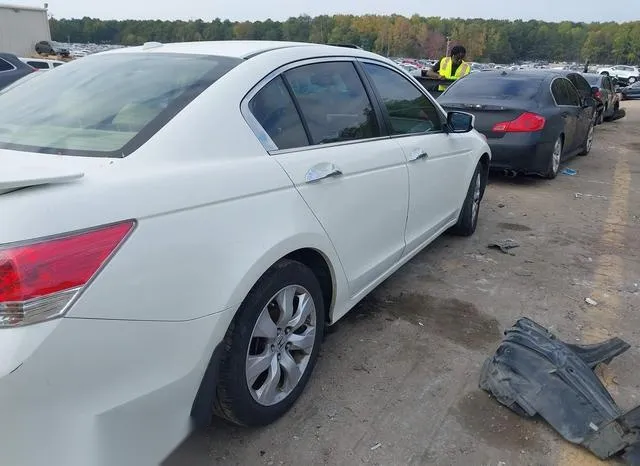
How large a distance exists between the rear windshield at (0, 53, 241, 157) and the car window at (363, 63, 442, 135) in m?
1.22

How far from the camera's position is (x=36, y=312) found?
1486 mm

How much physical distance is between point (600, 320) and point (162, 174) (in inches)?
124

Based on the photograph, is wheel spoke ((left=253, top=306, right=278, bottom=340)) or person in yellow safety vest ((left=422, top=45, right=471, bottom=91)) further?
person in yellow safety vest ((left=422, top=45, right=471, bottom=91))

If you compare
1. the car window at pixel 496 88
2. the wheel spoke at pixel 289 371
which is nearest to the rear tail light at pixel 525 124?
the car window at pixel 496 88

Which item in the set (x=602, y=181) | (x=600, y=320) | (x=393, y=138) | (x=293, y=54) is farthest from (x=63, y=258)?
(x=602, y=181)

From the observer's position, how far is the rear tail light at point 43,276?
57.9 inches

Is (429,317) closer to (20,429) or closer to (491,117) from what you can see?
(20,429)

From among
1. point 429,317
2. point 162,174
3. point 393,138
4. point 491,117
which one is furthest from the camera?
point 491,117

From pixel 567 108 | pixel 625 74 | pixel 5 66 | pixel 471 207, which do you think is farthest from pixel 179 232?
pixel 625 74

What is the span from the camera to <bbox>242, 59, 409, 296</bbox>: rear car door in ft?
8.21

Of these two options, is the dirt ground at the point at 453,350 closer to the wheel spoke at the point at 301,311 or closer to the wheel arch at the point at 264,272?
the wheel arch at the point at 264,272

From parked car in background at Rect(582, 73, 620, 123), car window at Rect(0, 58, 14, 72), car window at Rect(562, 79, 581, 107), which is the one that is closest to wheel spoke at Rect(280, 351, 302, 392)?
car window at Rect(562, 79, 581, 107)

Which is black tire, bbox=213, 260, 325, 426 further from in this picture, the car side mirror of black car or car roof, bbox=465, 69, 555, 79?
the car side mirror of black car

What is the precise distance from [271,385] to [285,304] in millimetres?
369
